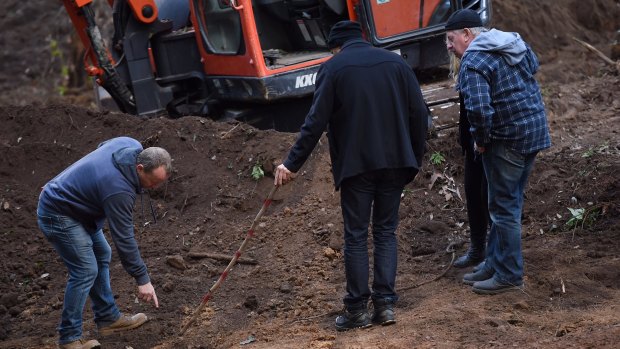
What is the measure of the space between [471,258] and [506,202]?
1.03 metres

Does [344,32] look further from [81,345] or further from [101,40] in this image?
[101,40]

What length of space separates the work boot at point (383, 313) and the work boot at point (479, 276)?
2.90ft

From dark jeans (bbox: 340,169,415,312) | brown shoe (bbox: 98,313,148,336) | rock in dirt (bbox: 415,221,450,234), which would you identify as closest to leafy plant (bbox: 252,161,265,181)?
rock in dirt (bbox: 415,221,450,234)

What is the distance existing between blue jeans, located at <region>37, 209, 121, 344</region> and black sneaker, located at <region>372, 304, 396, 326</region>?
2.02 metres

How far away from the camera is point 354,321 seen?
247 inches

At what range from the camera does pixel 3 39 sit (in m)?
18.6

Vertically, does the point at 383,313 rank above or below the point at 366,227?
below

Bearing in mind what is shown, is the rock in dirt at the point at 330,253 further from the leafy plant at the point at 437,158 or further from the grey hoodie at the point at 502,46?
the grey hoodie at the point at 502,46

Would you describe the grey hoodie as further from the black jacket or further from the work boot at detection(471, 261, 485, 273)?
the work boot at detection(471, 261, 485, 273)

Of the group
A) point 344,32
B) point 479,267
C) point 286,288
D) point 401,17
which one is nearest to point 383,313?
point 479,267

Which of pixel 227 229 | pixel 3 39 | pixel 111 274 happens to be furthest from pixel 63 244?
pixel 3 39

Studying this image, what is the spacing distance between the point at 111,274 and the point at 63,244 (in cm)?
187

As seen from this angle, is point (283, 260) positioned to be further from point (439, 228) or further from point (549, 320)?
point (549, 320)

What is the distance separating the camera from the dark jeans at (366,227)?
610 centimetres
